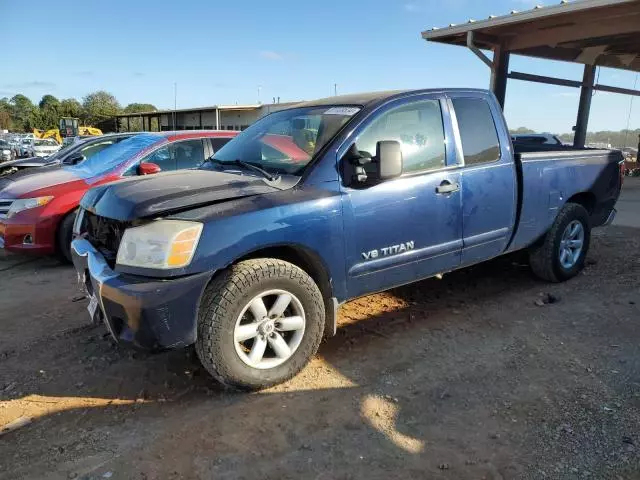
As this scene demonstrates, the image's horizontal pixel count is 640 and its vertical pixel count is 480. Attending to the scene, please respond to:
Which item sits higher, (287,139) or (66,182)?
(287,139)

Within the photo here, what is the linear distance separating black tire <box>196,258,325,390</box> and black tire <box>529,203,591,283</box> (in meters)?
2.85

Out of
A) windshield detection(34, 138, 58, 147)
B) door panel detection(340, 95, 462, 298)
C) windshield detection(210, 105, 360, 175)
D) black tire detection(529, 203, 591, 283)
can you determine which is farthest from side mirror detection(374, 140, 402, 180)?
windshield detection(34, 138, 58, 147)

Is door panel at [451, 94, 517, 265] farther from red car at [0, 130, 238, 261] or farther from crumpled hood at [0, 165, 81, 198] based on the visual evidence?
crumpled hood at [0, 165, 81, 198]

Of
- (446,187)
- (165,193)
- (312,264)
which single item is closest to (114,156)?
(165,193)

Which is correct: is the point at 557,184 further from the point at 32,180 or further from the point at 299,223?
the point at 32,180

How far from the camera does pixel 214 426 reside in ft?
8.95

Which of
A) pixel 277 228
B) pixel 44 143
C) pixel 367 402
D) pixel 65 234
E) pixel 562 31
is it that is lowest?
pixel 367 402

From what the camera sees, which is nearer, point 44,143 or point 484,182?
point 484,182

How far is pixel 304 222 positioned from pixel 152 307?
1.02 meters

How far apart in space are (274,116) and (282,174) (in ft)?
3.90

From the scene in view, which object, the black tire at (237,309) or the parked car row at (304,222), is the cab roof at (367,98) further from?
the black tire at (237,309)

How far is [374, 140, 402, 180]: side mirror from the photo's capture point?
3268mm

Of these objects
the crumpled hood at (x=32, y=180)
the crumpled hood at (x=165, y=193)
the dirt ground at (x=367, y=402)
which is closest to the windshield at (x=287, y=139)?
the crumpled hood at (x=165, y=193)

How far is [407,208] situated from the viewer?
11.7 ft
